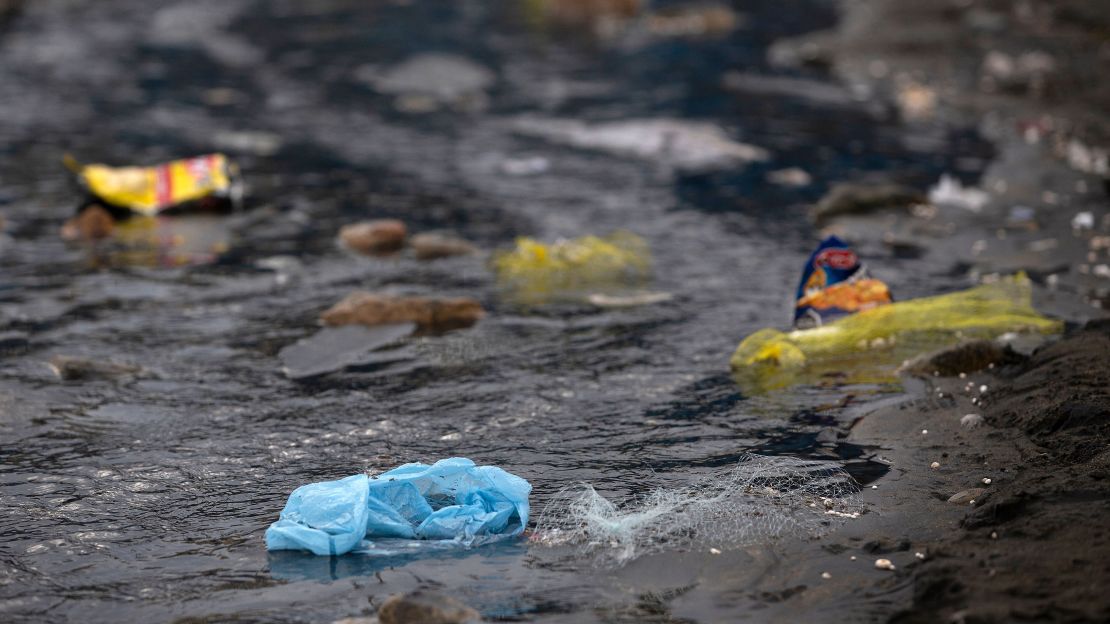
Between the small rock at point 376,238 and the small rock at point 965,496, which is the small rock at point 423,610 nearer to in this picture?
the small rock at point 965,496

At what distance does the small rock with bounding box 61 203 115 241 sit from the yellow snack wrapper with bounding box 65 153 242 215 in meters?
0.32

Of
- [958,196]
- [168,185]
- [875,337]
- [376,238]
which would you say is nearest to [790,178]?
[958,196]

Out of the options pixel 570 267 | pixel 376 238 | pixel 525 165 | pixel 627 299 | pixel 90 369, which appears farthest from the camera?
pixel 525 165

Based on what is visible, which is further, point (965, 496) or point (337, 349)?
point (337, 349)

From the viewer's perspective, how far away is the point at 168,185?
31.9ft

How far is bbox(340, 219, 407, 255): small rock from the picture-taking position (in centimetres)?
877

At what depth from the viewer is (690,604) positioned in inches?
154

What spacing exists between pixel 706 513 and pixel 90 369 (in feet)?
11.2

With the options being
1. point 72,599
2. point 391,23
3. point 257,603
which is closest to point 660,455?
point 257,603


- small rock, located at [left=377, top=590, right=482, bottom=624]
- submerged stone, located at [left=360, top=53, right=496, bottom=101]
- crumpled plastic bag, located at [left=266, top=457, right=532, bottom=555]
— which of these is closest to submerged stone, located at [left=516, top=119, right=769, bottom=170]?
submerged stone, located at [left=360, top=53, right=496, bottom=101]

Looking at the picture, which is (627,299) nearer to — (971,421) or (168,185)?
(971,421)

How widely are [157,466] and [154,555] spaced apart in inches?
33.5

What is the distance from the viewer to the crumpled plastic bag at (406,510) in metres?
4.31

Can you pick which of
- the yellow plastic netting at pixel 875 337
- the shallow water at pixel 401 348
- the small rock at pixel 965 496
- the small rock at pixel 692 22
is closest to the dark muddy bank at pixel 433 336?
the shallow water at pixel 401 348
